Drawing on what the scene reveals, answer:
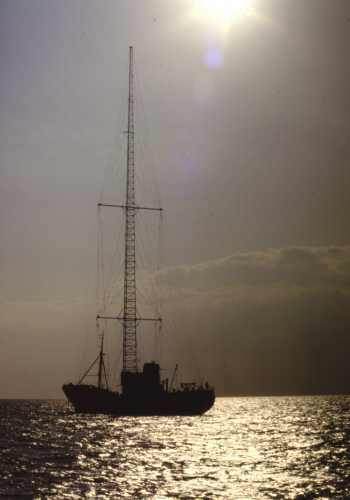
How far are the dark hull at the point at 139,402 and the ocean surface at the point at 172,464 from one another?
29030mm

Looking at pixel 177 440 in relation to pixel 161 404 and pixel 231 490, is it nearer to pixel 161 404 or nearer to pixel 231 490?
pixel 231 490

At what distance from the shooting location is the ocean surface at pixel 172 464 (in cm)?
5116

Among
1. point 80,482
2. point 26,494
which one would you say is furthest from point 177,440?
point 26,494

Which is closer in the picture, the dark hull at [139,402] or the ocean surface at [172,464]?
the ocean surface at [172,464]

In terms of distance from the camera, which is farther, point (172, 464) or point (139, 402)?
point (139, 402)

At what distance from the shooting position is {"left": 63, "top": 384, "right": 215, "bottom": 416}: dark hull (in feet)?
444

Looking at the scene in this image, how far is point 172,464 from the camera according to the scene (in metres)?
64.5

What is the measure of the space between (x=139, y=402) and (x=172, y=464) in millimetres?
70895

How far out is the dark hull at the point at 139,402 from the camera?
444 ft

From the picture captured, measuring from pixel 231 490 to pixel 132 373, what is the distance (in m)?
86.4

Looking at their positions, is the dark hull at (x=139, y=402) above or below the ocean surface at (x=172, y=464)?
above

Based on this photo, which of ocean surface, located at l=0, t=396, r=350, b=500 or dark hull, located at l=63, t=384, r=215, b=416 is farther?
dark hull, located at l=63, t=384, r=215, b=416

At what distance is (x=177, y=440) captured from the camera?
87.7 metres

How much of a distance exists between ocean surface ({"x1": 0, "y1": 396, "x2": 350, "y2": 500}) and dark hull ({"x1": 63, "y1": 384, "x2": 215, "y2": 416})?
95.2 ft
